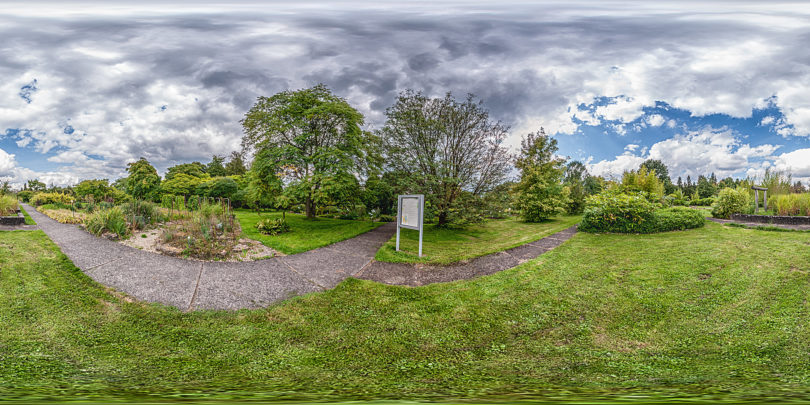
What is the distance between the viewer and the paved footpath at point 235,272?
13.8 ft

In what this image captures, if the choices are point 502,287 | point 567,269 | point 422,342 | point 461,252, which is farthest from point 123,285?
point 567,269

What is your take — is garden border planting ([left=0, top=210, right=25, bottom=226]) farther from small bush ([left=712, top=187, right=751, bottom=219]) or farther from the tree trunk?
small bush ([left=712, top=187, right=751, bottom=219])

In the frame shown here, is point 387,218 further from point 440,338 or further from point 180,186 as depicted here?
point 180,186

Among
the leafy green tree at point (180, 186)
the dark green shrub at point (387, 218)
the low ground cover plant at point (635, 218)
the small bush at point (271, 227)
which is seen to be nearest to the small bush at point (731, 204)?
the low ground cover plant at point (635, 218)

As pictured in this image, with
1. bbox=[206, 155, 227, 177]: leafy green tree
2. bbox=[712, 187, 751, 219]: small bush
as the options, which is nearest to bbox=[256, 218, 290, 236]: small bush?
bbox=[712, 187, 751, 219]: small bush

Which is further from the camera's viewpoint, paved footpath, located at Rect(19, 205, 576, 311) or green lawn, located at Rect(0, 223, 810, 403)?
paved footpath, located at Rect(19, 205, 576, 311)

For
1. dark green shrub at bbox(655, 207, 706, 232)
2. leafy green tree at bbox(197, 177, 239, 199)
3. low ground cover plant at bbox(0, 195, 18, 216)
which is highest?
leafy green tree at bbox(197, 177, 239, 199)

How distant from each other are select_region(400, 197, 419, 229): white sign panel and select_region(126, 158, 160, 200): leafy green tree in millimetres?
11794

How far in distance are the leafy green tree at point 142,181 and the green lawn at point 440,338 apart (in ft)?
31.8

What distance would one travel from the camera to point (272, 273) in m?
5.34

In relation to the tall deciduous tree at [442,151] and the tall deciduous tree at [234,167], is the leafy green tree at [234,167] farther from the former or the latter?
the tall deciduous tree at [442,151]

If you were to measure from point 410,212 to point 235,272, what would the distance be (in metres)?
4.04

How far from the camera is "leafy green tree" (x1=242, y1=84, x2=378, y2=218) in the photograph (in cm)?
977

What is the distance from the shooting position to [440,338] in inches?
121
